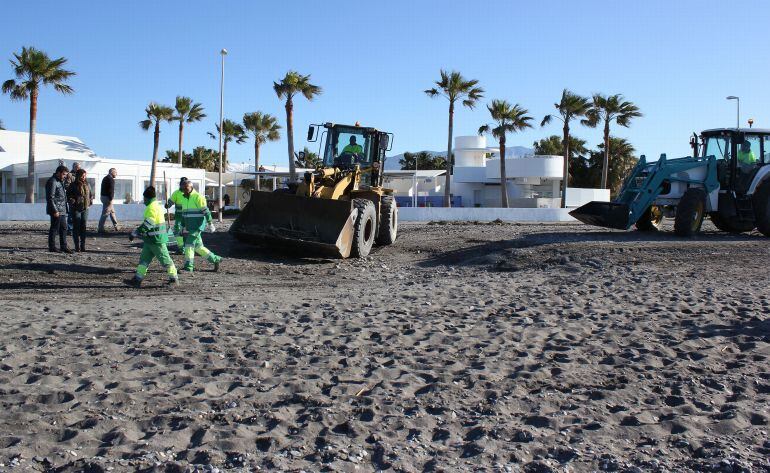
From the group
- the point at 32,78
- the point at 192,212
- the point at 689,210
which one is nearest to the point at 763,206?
the point at 689,210

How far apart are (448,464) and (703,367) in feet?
10.2

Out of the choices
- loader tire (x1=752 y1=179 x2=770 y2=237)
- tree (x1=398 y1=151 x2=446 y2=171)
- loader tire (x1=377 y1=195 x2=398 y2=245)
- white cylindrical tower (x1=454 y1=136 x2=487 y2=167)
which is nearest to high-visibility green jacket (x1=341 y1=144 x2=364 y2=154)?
loader tire (x1=377 y1=195 x2=398 y2=245)

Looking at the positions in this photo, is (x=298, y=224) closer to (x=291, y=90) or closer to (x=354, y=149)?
(x=354, y=149)

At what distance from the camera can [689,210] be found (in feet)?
57.6

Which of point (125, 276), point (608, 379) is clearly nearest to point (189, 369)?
point (608, 379)

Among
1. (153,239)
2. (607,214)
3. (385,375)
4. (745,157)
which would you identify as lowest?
(385,375)

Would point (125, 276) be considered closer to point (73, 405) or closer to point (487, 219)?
point (73, 405)

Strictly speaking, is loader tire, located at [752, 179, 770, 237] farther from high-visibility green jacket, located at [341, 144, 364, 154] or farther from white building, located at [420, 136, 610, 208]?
white building, located at [420, 136, 610, 208]

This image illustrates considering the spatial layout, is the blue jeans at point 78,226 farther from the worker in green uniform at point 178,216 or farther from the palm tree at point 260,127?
the palm tree at point 260,127

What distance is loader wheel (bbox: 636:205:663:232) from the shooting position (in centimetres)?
1944

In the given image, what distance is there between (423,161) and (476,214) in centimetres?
4956

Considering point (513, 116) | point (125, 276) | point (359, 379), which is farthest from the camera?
point (513, 116)

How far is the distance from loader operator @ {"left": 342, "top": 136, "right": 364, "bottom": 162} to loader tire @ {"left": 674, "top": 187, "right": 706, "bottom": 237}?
7.52m

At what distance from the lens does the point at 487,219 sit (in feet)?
115
